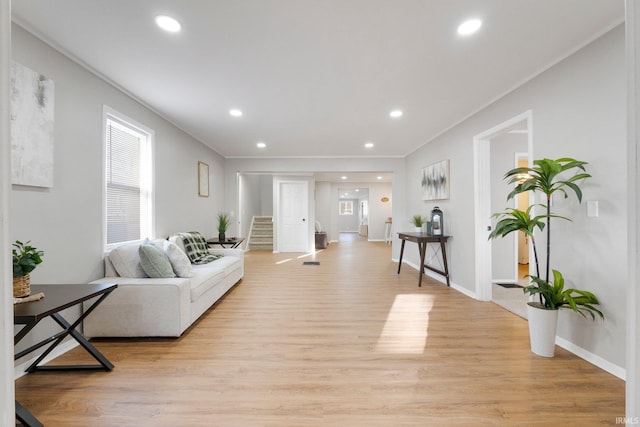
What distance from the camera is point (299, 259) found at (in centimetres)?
682

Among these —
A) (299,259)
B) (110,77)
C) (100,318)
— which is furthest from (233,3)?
(299,259)

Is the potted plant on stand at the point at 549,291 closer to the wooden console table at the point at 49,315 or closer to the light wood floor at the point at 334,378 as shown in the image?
the light wood floor at the point at 334,378

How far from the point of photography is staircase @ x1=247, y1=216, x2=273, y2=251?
8.80 metres

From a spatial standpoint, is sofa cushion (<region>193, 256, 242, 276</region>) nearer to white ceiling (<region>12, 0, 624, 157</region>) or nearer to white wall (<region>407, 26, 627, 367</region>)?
white ceiling (<region>12, 0, 624, 157</region>)

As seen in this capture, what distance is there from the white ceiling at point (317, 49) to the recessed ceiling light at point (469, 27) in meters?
0.04

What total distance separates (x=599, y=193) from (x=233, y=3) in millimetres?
2848

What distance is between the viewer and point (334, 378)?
193 cm

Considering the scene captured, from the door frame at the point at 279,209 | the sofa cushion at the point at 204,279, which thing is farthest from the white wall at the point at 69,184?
the door frame at the point at 279,209

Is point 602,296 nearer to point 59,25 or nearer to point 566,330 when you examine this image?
point 566,330

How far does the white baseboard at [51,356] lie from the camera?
194 centimetres

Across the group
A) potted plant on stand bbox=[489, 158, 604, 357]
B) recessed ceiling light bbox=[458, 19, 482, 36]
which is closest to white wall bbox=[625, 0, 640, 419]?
recessed ceiling light bbox=[458, 19, 482, 36]

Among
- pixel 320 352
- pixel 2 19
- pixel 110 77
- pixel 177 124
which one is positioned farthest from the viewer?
pixel 177 124

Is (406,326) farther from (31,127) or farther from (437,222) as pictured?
(31,127)

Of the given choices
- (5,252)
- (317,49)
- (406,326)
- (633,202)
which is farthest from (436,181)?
(5,252)
